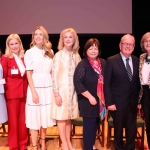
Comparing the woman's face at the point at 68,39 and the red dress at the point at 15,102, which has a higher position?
the woman's face at the point at 68,39

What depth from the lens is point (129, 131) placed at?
8.98 feet

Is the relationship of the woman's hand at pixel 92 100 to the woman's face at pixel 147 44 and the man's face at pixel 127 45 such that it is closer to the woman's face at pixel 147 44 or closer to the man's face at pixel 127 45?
the man's face at pixel 127 45

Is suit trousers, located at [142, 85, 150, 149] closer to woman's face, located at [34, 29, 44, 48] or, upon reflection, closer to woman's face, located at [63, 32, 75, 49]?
woman's face, located at [63, 32, 75, 49]

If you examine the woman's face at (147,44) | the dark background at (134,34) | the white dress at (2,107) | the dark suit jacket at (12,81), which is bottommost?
the white dress at (2,107)

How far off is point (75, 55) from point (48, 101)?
2.11 feet

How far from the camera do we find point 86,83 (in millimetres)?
2648

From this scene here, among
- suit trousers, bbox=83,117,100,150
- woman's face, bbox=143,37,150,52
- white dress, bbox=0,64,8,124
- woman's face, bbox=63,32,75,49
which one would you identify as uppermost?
woman's face, bbox=63,32,75,49

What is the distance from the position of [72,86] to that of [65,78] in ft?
0.40

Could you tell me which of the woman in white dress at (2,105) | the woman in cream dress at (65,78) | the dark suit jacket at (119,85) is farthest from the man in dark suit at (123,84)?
the woman in white dress at (2,105)

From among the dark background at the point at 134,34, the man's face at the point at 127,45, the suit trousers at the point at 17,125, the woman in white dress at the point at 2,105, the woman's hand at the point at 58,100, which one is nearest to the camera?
the man's face at the point at 127,45

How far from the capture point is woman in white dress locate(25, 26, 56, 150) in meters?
2.79

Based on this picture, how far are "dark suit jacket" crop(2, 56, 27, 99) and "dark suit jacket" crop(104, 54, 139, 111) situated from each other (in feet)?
3.49

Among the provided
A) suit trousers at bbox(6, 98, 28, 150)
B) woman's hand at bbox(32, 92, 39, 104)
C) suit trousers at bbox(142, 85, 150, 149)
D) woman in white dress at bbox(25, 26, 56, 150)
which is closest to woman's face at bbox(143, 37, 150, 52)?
suit trousers at bbox(142, 85, 150, 149)

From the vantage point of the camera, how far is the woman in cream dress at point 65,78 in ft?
8.91
